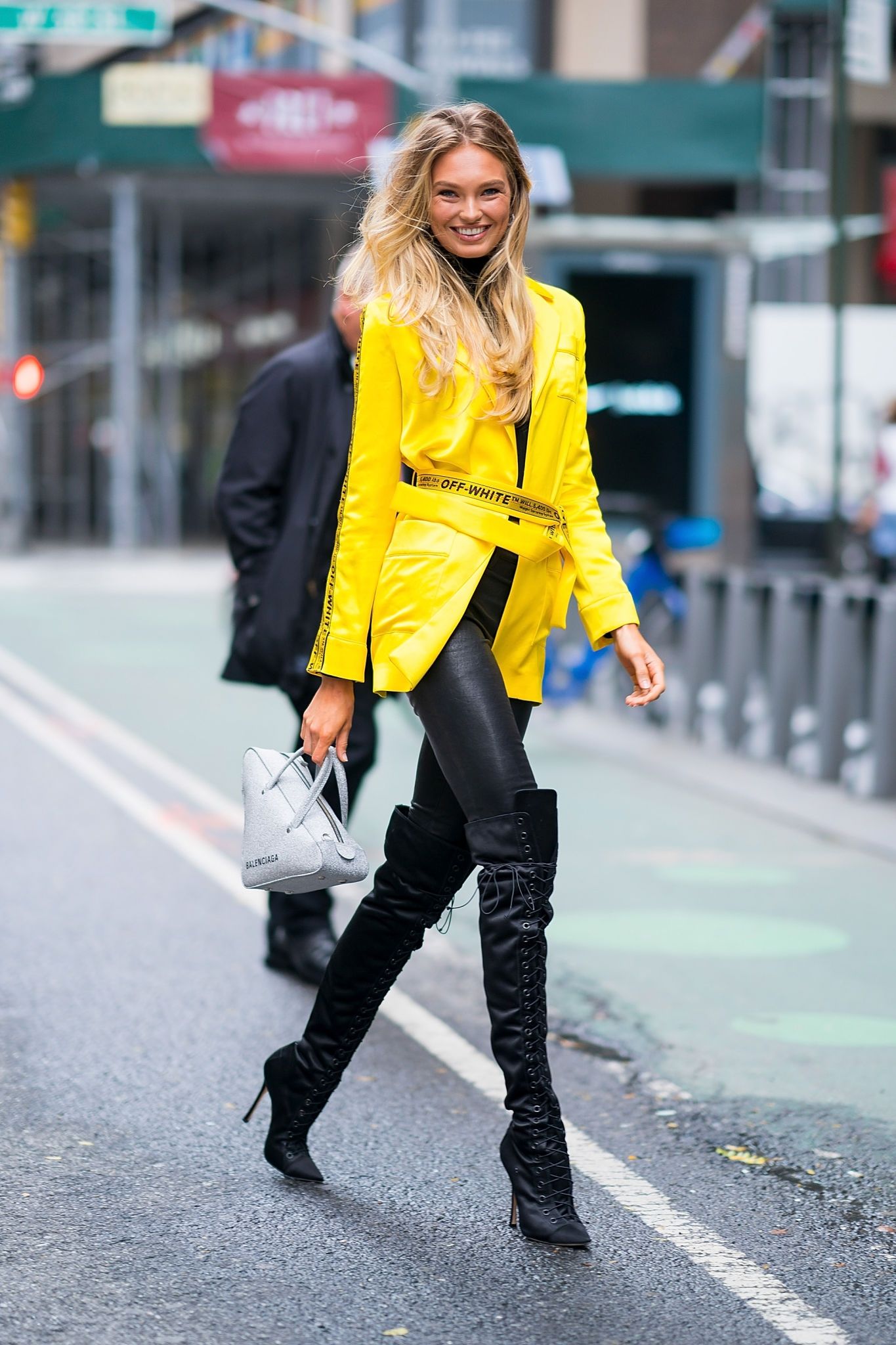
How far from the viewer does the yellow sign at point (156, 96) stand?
26.7 m

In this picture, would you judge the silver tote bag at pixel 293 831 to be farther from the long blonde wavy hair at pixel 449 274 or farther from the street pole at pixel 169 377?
the street pole at pixel 169 377

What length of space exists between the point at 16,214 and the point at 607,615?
2769 cm

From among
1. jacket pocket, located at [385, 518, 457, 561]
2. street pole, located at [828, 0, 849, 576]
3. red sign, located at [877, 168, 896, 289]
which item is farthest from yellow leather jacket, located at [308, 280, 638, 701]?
red sign, located at [877, 168, 896, 289]

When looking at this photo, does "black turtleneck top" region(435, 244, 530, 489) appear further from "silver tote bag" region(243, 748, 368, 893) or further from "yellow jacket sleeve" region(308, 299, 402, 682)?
"silver tote bag" region(243, 748, 368, 893)

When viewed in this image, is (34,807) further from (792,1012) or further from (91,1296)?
(91,1296)

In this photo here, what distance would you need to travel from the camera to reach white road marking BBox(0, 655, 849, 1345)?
335 cm

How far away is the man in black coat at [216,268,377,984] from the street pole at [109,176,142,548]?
2426 centimetres

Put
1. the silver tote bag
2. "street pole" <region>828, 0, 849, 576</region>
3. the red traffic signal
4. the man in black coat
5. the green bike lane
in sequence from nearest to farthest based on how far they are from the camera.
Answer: the silver tote bag
the green bike lane
the man in black coat
"street pole" <region>828, 0, 849, 576</region>
the red traffic signal

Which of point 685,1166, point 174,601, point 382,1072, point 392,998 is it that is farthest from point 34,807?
point 174,601

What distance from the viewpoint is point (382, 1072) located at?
4816mm

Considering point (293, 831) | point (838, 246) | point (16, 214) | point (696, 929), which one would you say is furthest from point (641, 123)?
point (293, 831)

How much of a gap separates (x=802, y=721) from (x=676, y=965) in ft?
13.6

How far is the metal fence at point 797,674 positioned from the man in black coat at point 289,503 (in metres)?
3.98

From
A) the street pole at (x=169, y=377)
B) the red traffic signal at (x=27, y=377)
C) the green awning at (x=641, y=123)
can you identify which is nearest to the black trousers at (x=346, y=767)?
the green awning at (x=641, y=123)
